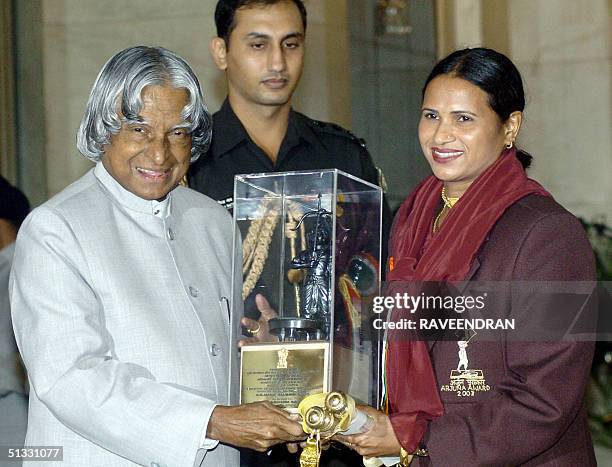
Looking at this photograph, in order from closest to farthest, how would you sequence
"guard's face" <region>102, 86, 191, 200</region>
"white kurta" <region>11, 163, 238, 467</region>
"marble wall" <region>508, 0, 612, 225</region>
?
"white kurta" <region>11, 163, 238, 467</region>
"guard's face" <region>102, 86, 191, 200</region>
"marble wall" <region>508, 0, 612, 225</region>

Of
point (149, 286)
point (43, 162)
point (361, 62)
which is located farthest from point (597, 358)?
point (149, 286)

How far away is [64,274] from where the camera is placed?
283 centimetres

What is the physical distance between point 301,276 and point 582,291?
0.71 meters

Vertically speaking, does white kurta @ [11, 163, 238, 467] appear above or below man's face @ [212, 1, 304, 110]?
below

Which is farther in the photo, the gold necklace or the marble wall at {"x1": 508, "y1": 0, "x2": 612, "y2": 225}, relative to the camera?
the marble wall at {"x1": 508, "y1": 0, "x2": 612, "y2": 225}

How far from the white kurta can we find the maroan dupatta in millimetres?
449

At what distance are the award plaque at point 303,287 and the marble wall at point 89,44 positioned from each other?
9.97 ft

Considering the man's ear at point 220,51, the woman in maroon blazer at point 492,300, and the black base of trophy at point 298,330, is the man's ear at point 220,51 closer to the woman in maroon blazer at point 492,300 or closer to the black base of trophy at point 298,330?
the woman in maroon blazer at point 492,300

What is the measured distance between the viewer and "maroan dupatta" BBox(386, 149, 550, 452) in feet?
9.70

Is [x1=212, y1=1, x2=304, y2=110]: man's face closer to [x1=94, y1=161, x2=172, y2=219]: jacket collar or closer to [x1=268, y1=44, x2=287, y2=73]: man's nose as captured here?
[x1=268, y1=44, x2=287, y2=73]: man's nose

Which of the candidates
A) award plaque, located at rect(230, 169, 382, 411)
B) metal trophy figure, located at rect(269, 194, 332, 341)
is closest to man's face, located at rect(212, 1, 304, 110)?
award plaque, located at rect(230, 169, 382, 411)

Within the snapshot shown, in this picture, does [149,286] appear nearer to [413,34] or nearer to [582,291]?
[582,291]

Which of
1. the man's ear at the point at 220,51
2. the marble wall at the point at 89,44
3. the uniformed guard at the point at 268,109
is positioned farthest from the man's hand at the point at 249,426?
the marble wall at the point at 89,44

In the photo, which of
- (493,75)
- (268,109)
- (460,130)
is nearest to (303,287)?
(460,130)
